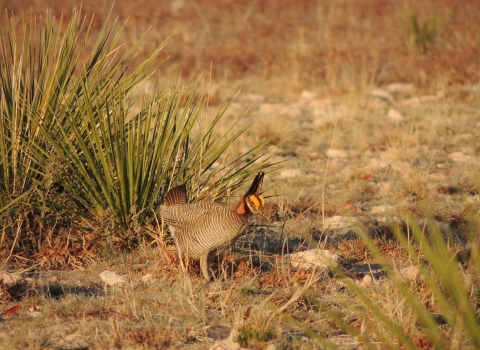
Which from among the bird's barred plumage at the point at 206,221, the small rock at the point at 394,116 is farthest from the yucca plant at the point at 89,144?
the small rock at the point at 394,116

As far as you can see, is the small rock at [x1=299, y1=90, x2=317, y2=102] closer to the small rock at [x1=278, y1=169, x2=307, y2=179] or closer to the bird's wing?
the small rock at [x1=278, y1=169, x2=307, y2=179]

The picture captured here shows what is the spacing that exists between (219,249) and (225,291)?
1.37 ft

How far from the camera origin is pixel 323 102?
33.0 feet

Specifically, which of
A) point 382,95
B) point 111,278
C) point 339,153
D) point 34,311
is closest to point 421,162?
point 339,153

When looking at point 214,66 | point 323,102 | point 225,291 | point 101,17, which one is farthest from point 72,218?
point 101,17

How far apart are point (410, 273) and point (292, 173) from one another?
3.20 metres

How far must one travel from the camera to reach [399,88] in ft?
35.2

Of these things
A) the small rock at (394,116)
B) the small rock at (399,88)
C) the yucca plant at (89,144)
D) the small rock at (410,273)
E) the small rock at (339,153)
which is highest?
A: the yucca plant at (89,144)

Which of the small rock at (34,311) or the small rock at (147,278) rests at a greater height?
the small rock at (34,311)

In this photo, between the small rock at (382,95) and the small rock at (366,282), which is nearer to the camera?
the small rock at (366,282)

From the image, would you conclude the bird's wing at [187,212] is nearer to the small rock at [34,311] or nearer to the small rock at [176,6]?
the small rock at [34,311]

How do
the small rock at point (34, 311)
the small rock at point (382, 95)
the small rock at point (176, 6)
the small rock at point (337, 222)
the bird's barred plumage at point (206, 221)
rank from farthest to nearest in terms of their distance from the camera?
the small rock at point (176, 6)
the small rock at point (382, 95)
the small rock at point (337, 222)
the bird's barred plumage at point (206, 221)
the small rock at point (34, 311)

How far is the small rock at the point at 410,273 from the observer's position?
396cm

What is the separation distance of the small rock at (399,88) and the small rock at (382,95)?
0.28m
